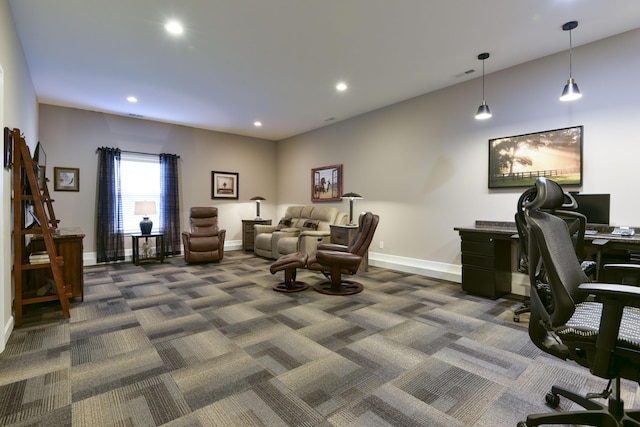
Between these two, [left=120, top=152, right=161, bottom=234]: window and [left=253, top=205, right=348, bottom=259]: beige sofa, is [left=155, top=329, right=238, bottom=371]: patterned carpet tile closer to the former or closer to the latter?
[left=253, top=205, right=348, bottom=259]: beige sofa

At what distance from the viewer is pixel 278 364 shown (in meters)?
2.21

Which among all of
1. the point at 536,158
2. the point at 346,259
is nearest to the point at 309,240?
the point at 346,259

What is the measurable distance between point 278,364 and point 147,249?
16.3 feet

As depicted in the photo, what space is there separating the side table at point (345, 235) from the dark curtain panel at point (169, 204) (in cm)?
350

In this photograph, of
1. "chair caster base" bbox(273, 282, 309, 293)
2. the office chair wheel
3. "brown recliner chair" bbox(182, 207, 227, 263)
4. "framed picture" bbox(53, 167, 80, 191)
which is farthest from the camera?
"brown recliner chair" bbox(182, 207, 227, 263)

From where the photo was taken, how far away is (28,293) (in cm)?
329

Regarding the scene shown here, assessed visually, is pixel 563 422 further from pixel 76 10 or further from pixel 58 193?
pixel 58 193

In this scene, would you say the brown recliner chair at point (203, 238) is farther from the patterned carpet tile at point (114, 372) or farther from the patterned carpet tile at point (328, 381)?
the patterned carpet tile at point (328, 381)

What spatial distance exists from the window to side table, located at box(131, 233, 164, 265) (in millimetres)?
422

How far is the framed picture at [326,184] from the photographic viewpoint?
648 centimetres

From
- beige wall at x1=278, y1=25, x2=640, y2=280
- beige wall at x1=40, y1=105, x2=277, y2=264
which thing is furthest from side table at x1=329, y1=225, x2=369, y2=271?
beige wall at x1=40, y1=105, x2=277, y2=264

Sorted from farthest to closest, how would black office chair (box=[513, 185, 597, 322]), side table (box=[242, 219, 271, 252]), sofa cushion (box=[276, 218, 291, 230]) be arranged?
side table (box=[242, 219, 271, 252])
sofa cushion (box=[276, 218, 291, 230])
black office chair (box=[513, 185, 597, 322])

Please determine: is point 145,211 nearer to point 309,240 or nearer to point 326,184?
point 309,240

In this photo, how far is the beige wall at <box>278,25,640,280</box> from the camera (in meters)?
3.20
